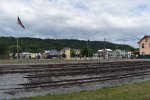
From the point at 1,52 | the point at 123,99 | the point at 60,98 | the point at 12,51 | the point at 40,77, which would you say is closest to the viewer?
the point at 123,99

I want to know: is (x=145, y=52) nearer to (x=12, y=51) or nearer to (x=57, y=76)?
(x=12, y=51)

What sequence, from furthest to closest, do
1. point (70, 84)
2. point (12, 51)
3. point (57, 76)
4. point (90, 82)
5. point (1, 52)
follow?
point (12, 51)
point (1, 52)
point (57, 76)
point (90, 82)
point (70, 84)

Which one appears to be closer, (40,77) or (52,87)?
(52,87)

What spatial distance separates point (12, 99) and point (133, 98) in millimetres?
5304

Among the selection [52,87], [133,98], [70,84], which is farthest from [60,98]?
[70,84]

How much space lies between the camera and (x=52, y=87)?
70.2ft

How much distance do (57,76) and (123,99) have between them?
16109mm

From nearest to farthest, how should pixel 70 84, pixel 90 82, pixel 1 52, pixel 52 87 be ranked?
pixel 52 87 < pixel 70 84 < pixel 90 82 < pixel 1 52

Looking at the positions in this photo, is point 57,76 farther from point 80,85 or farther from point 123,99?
point 123,99

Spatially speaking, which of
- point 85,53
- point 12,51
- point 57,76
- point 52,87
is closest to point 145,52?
point 85,53

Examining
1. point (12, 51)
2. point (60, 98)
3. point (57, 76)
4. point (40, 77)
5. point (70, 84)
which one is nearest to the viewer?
point (60, 98)

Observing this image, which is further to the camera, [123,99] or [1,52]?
[1,52]

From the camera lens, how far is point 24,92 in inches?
744

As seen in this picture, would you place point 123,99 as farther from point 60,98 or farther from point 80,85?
point 80,85
